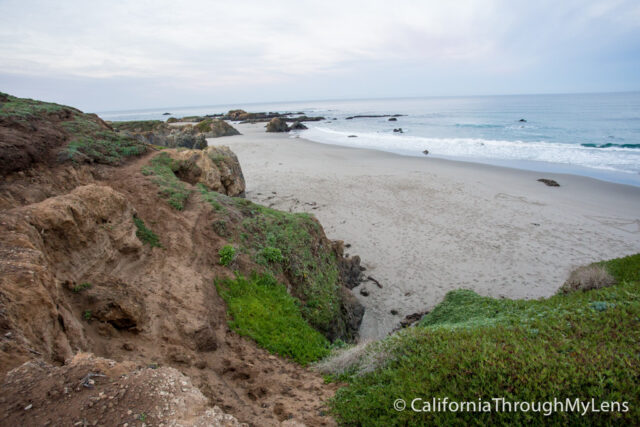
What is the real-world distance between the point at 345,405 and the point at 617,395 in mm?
2638

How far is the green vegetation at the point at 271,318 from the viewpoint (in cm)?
554

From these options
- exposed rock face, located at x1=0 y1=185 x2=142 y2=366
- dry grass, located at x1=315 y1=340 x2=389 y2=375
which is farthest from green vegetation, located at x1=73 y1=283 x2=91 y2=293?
dry grass, located at x1=315 y1=340 x2=389 y2=375

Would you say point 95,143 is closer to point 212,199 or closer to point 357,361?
point 212,199

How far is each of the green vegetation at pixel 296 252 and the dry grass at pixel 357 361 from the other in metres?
1.71

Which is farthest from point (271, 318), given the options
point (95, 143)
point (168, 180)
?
point (95, 143)

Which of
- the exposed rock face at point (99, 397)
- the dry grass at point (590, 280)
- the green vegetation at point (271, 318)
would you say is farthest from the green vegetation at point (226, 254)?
the dry grass at point (590, 280)

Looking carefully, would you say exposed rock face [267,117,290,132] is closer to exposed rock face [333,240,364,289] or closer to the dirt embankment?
exposed rock face [333,240,364,289]

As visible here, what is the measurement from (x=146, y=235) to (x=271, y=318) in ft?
9.91

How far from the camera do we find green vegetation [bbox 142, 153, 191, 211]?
25.8ft

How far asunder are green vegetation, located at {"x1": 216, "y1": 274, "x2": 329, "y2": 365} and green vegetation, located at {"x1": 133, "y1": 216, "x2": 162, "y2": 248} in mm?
1532

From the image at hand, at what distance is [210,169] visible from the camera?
10969 millimetres

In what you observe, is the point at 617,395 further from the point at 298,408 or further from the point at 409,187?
the point at 409,187

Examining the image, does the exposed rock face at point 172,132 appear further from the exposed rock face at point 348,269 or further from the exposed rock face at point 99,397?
the exposed rock face at point 99,397

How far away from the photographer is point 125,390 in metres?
2.64
